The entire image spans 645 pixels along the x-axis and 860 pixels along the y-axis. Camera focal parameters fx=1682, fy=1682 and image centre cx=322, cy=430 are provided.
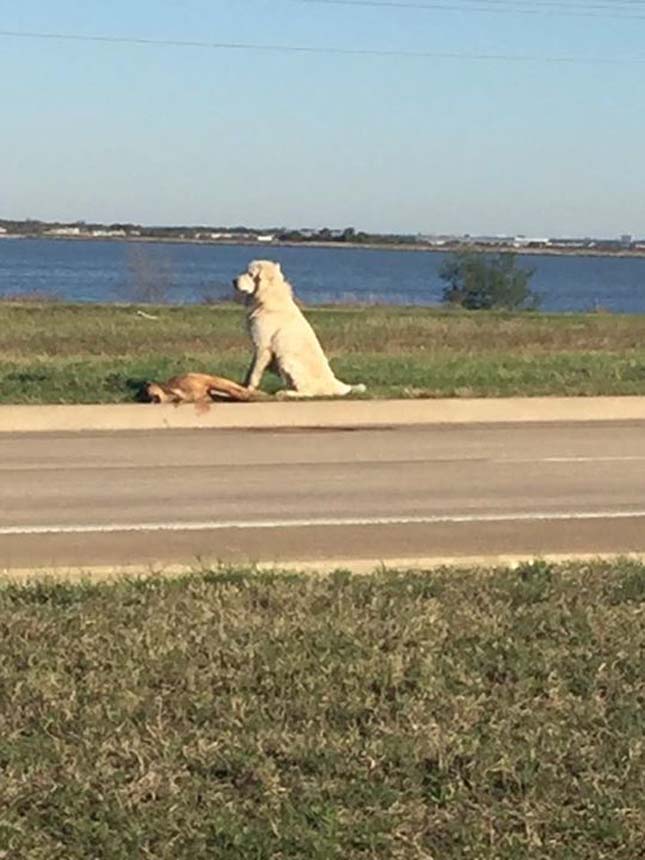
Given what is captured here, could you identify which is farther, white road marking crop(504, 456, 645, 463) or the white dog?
the white dog

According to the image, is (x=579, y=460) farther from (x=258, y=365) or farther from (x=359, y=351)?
(x=359, y=351)

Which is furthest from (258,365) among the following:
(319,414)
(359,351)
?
(359,351)

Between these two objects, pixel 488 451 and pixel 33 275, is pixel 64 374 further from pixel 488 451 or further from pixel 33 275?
pixel 33 275

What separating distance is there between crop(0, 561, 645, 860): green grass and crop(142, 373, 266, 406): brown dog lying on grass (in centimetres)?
869

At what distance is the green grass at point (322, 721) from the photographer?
4316mm

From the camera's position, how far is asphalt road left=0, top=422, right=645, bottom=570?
9141 millimetres

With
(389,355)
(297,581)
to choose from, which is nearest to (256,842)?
(297,581)

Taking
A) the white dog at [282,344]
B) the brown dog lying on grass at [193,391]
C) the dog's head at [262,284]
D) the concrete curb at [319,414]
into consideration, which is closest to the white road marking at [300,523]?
the concrete curb at [319,414]

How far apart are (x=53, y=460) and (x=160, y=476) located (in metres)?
1.46

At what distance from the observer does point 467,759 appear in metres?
4.82

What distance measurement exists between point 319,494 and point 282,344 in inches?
220

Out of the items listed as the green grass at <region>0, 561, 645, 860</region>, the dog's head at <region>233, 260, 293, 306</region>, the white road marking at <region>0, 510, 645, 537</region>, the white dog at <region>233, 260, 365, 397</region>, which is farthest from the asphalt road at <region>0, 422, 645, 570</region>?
the dog's head at <region>233, 260, 293, 306</region>

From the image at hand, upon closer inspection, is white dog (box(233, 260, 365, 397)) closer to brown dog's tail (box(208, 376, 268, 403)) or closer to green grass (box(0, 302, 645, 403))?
brown dog's tail (box(208, 376, 268, 403))

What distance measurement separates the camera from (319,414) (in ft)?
52.9
